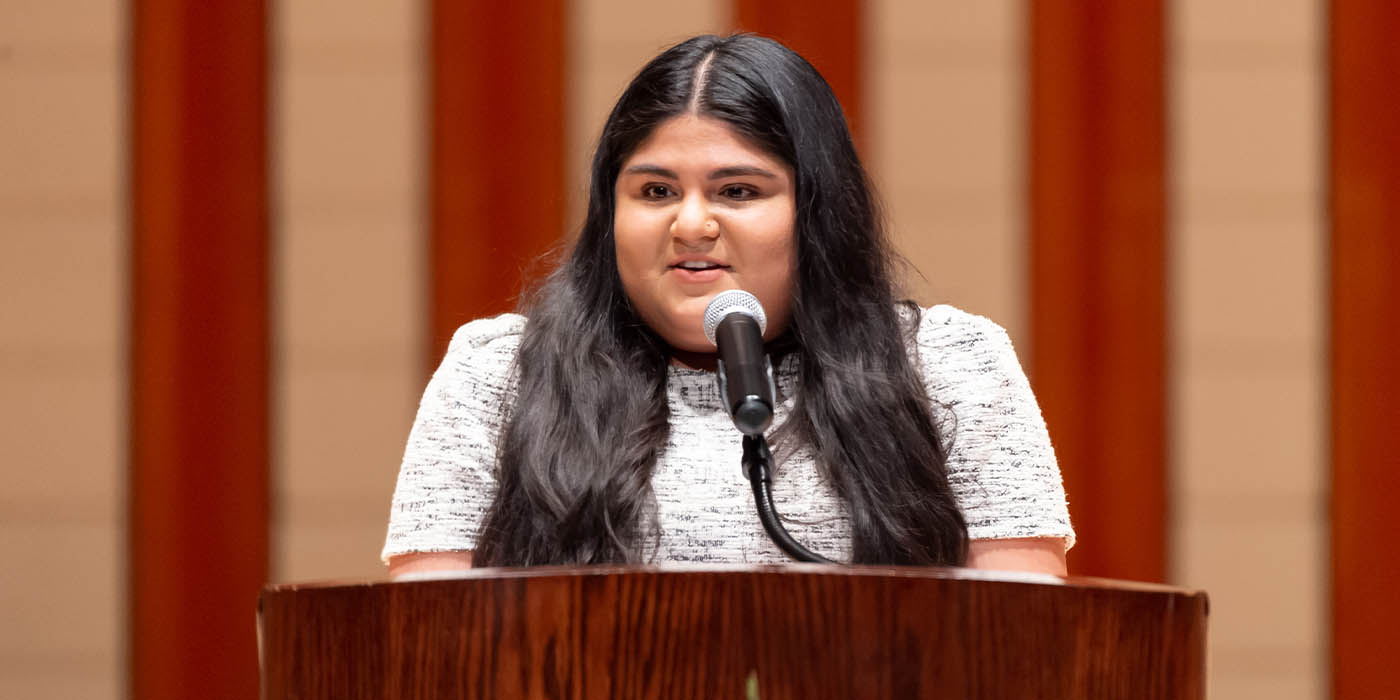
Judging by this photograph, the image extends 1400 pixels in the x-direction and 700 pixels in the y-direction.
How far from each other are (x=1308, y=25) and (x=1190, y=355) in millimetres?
521

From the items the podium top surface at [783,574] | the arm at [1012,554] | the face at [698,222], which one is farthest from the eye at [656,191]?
the podium top surface at [783,574]

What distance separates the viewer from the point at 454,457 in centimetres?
125

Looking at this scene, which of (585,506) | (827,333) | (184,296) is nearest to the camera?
(585,506)

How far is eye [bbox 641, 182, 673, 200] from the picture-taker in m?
1.23

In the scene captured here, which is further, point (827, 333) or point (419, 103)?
point (419, 103)

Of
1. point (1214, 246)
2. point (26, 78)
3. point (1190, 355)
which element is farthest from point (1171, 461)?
point (26, 78)

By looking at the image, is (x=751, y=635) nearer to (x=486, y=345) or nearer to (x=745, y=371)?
(x=745, y=371)

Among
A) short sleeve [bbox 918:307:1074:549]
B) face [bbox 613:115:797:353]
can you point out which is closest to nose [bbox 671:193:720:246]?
face [bbox 613:115:797:353]

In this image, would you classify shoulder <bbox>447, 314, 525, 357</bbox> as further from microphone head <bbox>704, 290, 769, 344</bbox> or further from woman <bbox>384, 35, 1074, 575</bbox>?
microphone head <bbox>704, 290, 769, 344</bbox>

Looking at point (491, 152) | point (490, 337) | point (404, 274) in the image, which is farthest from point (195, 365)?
point (490, 337)

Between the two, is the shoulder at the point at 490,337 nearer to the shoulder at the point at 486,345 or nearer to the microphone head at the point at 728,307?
the shoulder at the point at 486,345

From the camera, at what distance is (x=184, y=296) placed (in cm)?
221

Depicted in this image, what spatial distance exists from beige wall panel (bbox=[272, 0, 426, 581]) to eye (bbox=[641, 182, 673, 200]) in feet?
3.56

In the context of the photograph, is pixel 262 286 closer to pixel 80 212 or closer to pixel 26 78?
pixel 80 212
